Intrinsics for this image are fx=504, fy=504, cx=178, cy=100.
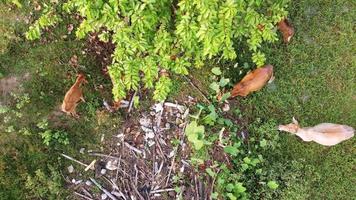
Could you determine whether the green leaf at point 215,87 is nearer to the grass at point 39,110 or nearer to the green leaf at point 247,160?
the green leaf at point 247,160

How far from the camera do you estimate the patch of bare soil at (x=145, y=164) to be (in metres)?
5.59

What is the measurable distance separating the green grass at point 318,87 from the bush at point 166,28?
1242mm

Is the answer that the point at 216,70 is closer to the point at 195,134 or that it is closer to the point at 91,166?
the point at 195,134

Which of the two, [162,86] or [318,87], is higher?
[162,86]

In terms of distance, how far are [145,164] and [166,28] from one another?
1.91 m

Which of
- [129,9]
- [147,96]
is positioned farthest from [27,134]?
[129,9]

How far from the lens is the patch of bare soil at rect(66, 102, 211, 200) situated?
5586 mm

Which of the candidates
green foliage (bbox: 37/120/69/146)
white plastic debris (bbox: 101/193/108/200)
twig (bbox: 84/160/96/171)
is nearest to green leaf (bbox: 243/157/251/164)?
white plastic debris (bbox: 101/193/108/200)

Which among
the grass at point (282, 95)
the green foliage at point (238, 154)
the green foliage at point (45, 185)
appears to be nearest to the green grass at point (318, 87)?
the grass at point (282, 95)

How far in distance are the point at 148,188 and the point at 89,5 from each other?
2.42m

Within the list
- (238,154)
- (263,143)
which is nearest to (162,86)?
(238,154)

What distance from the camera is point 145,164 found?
18.6 ft

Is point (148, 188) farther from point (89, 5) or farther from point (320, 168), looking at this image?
point (89, 5)

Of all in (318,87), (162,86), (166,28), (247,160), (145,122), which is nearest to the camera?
(166,28)
